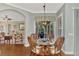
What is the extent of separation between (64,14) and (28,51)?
92 cm

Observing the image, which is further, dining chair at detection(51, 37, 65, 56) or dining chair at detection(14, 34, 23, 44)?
dining chair at detection(14, 34, 23, 44)

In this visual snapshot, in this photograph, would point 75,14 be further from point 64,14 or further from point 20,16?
point 20,16

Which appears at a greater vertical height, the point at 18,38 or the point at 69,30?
the point at 69,30

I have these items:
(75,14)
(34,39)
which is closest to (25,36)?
(34,39)

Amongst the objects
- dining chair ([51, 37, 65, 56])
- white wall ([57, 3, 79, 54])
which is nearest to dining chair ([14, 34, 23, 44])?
dining chair ([51, 37, 65, 56])

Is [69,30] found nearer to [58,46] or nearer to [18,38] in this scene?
[58,46]

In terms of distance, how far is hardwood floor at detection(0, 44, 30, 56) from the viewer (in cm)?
227

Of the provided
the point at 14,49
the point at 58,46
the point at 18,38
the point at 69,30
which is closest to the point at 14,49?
the point at 14,49

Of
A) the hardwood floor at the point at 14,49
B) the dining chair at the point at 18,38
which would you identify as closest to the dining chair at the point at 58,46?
the hardwood floor at the point at 14,49

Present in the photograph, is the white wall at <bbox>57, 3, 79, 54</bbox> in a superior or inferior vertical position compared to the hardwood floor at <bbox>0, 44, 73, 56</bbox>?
superior

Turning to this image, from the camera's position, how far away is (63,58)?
6.21 feet

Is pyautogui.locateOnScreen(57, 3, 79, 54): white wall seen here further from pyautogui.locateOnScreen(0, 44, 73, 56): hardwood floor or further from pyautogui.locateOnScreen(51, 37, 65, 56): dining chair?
pyautogui.locateOnScreen(0, 44, 73, 56): hardwood floor

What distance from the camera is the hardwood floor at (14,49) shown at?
2270mm

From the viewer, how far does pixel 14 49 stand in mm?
2434
